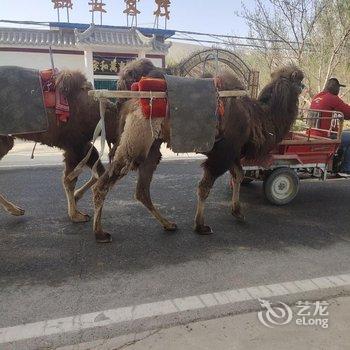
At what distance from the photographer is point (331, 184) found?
6.50 m

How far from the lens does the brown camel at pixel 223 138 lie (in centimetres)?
388

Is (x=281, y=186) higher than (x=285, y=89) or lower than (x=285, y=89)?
lower

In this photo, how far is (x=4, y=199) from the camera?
189 inches

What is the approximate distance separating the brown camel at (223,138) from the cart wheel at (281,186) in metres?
0.54

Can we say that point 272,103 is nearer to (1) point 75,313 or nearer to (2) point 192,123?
(2) point 192,123

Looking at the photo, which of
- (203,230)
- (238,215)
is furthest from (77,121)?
(238,215)

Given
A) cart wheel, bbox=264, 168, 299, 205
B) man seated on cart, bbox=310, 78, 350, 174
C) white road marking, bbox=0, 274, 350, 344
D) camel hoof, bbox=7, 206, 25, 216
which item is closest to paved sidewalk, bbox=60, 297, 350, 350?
white road marking, bbox=0, 274, 350, 344

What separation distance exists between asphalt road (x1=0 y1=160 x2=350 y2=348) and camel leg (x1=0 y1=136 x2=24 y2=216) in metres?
0.09

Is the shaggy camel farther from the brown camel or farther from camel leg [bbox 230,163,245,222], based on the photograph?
camel leg [bbox 230,163,245,222]

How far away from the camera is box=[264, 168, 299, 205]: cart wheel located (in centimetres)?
520

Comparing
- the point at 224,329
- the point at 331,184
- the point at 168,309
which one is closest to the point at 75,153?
the point at 168,309

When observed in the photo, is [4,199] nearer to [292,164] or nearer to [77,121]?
[77,121]

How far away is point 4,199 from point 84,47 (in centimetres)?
1079

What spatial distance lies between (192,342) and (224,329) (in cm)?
26
